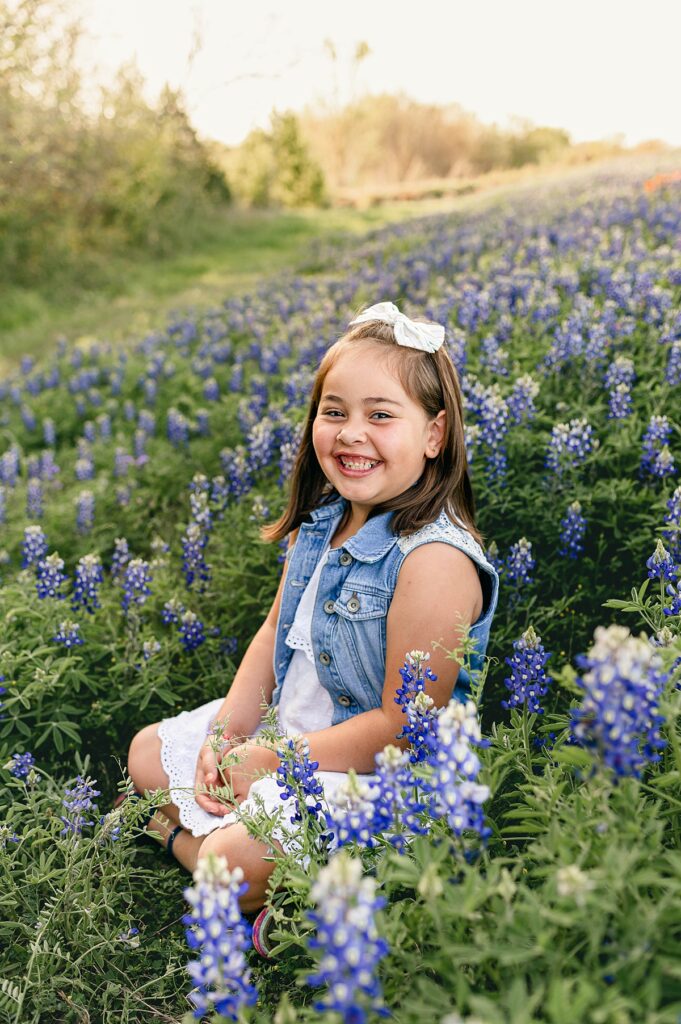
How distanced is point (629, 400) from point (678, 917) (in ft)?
8.67

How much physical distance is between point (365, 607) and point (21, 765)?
4.01 feet

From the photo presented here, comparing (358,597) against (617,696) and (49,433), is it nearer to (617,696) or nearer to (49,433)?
(617,696)

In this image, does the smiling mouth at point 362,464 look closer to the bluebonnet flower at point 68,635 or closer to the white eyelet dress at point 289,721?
the white eyelet dress at point 289,721

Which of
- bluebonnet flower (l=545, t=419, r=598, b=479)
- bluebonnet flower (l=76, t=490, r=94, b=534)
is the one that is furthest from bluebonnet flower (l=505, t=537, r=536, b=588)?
bluebonnet flower (l=76, t=490, r=94, b=534)

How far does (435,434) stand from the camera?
2844 millimetres

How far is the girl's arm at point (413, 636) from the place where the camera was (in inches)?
95.9

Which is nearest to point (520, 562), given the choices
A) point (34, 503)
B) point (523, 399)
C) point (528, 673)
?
point (528, 673)

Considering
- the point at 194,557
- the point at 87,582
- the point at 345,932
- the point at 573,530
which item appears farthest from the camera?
the point at 194,557

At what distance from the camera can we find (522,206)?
12.9 meters

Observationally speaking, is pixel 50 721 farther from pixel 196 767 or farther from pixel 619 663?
pixel 619 663

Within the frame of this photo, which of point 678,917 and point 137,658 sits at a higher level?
point 678,917

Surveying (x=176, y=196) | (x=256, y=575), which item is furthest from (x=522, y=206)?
(x=256, y=575)

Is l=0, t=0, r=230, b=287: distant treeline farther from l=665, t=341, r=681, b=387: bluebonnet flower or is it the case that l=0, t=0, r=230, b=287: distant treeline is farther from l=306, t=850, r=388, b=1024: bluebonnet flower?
l=306, t=850, r=388, b=1024: bluebonnet flower

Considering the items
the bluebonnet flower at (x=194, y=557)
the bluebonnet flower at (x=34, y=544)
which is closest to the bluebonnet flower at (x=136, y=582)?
the bluebonnet flower at (x=194, y=557)
